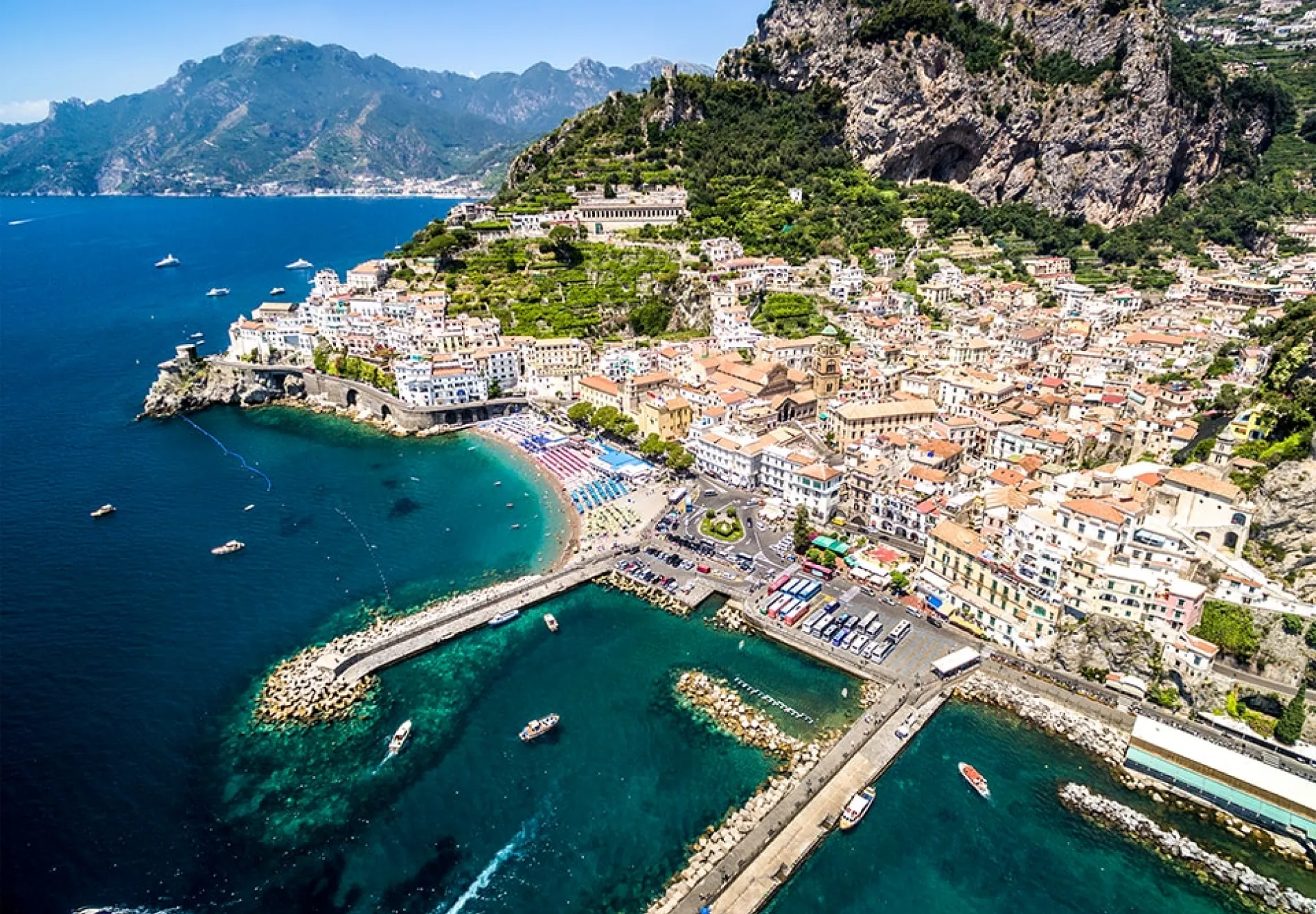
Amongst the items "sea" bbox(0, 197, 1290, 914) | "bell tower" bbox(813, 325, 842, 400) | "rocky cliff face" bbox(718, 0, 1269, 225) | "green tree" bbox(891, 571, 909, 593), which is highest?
"rocky cliff face" bbox(718, 0, 1269, 225)

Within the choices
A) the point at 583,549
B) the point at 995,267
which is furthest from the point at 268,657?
the point at 995,267

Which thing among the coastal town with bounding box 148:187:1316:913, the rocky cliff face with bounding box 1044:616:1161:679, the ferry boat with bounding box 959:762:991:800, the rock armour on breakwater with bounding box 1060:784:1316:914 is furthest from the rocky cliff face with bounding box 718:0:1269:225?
the ferry boat with bounding box 959:762:991:800

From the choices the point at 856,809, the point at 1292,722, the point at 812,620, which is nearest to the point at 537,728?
the point at 856,809

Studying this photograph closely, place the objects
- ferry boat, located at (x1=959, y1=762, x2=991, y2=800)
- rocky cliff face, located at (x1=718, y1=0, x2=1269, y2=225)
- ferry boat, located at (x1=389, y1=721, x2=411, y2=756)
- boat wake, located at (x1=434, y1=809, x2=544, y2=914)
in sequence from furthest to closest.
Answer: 1. rocky cliff face, located at (x1=718, y1=0, x2=1269, y2=225)
2. ferry boat, located at (x1=389, y1=721, x2=411, y2=756)
3. ferry boat, located at (x1=959, y1=762, x2=991, y2=800)
4. boat wake, located at (x1=434, y1=809, x2=544, y2=914)

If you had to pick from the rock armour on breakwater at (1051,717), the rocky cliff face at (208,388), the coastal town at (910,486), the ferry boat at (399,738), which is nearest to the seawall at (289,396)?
the rocky cliff face at (208,388)

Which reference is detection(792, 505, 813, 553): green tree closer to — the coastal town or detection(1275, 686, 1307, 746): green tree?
the coastal town

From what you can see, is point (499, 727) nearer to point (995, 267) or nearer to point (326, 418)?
point (326, 418)
